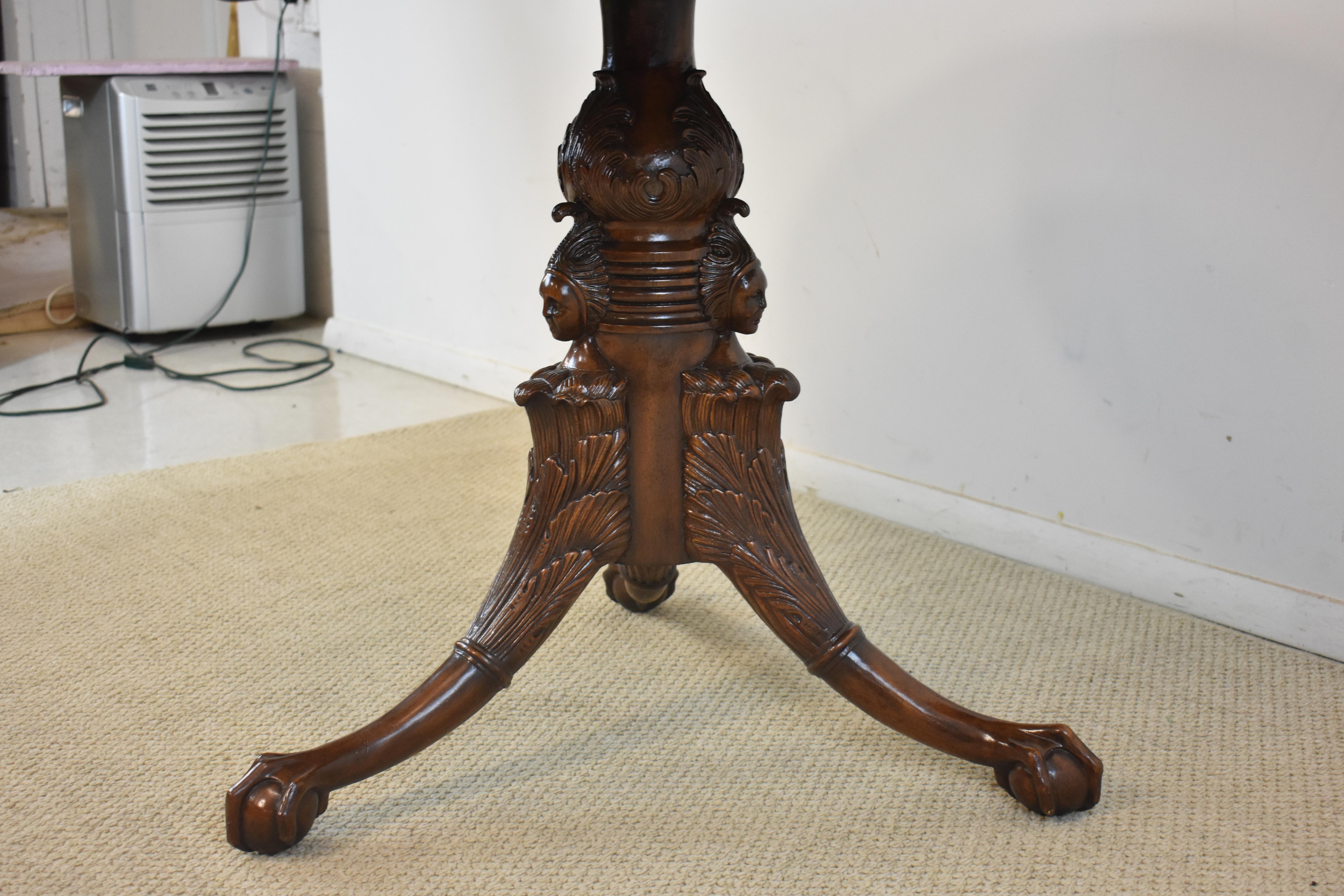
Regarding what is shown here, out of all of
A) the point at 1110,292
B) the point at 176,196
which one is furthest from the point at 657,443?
the point at 176,196

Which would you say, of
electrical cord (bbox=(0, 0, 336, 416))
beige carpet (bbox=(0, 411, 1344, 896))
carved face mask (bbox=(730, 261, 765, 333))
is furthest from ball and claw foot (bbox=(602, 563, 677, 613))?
electrical cord (bbox=(0, 0, 336, 416))

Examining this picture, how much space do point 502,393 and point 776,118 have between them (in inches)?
32.2

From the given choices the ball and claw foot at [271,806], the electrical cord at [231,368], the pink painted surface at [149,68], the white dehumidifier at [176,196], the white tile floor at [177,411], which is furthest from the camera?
the white dehumidifier at [176,196]

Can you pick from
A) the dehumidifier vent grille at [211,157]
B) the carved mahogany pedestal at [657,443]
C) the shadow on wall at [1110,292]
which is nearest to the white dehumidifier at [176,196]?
the dehumidifier vent grille at [211,157]

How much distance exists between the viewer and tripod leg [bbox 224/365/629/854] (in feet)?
2.79

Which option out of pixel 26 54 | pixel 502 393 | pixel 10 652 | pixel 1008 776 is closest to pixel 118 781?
pixel 10 652

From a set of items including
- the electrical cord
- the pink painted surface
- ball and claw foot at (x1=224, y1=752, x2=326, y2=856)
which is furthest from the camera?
the pink painted surface

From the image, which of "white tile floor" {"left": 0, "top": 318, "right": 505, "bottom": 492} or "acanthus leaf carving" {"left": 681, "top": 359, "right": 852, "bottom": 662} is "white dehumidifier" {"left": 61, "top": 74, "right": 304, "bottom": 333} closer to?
"white tile floor" {"left": 0, "top": 318, "right": 505, "bottom": 492}

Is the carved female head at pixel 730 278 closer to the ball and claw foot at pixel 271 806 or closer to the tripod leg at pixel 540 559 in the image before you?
the tripod leg at pixel 540 559

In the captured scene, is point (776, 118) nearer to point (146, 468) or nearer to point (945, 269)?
point (945, 269)

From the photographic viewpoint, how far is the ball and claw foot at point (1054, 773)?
0.85m

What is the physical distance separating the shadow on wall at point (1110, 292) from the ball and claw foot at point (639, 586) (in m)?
0.47

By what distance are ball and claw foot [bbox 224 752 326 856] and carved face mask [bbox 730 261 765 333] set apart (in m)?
0.45

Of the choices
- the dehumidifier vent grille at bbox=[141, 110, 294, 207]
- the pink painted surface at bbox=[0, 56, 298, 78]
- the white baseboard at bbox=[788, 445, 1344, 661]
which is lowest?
the white baseboard at bbox=[788, 445, 1344, 661]
